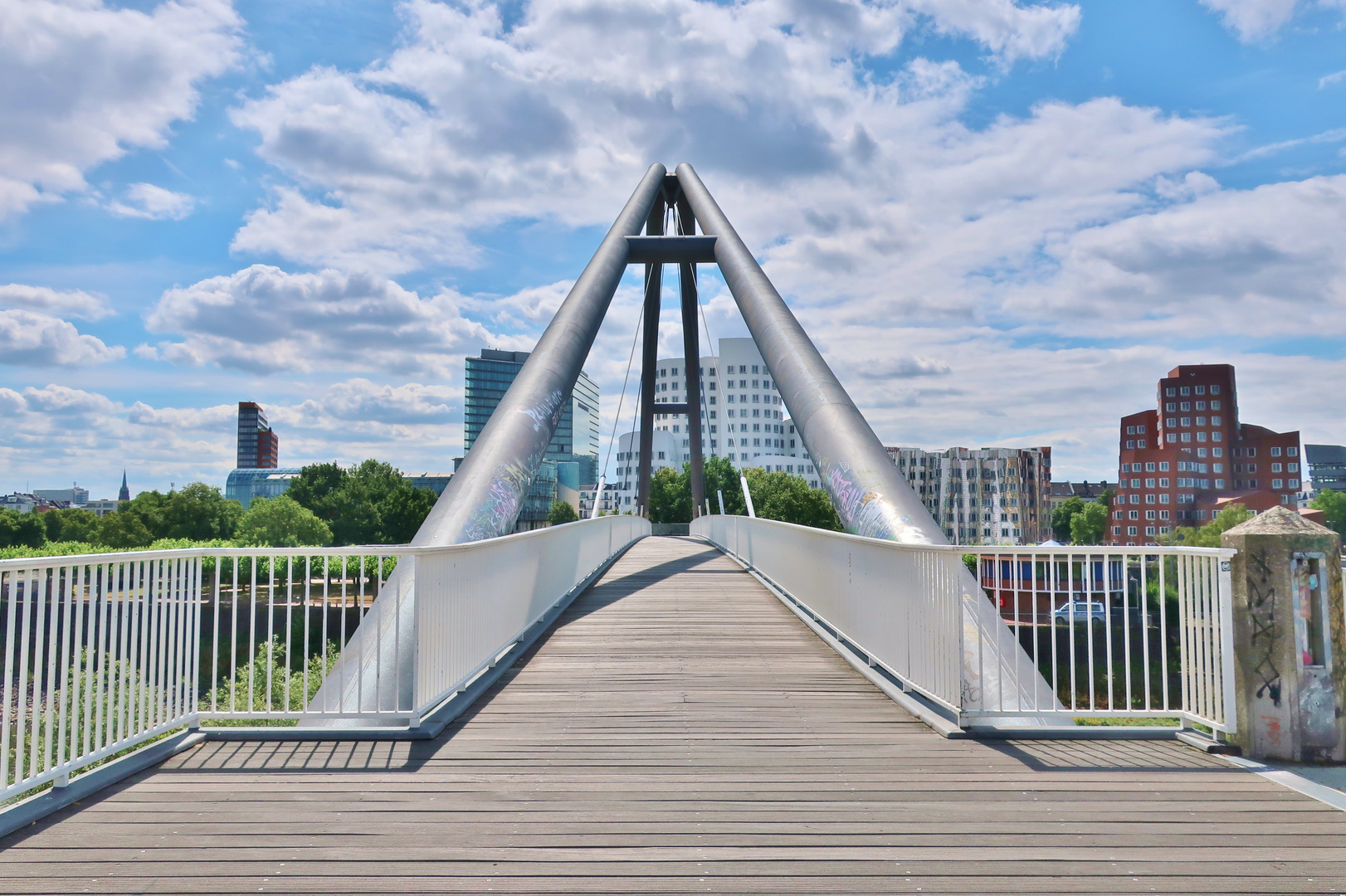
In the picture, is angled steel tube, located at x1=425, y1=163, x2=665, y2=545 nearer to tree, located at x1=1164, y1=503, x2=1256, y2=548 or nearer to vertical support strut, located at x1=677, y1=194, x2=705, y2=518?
vertical support strut, located at x1=677, y1=194, x2=705, y2=518

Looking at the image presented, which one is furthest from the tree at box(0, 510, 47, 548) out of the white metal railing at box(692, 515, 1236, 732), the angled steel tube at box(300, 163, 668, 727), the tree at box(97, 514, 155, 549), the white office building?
the white metal railing at box(692, 515, 1236, 732)

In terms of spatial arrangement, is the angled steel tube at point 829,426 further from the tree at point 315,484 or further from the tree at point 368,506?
the tree at point 315,484

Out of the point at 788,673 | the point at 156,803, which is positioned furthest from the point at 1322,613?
the point at 156,803

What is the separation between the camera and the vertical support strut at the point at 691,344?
30747mm

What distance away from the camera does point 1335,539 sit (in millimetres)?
4887

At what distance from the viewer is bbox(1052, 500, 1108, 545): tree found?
358 ft

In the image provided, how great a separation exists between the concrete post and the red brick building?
111 m

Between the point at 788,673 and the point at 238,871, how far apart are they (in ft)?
15.4

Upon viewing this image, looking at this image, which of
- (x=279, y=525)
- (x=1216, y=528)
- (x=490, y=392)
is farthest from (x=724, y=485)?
(x=490, y=392)

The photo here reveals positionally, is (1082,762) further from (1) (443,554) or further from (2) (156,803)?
(2) (156,803)

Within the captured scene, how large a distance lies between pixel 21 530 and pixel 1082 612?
91527mm

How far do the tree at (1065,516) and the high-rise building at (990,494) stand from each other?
3.75m

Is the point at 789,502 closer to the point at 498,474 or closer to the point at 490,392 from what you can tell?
the point at 498,474

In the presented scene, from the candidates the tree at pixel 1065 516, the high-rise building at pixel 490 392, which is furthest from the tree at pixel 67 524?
the tree at pixel 1065 516
